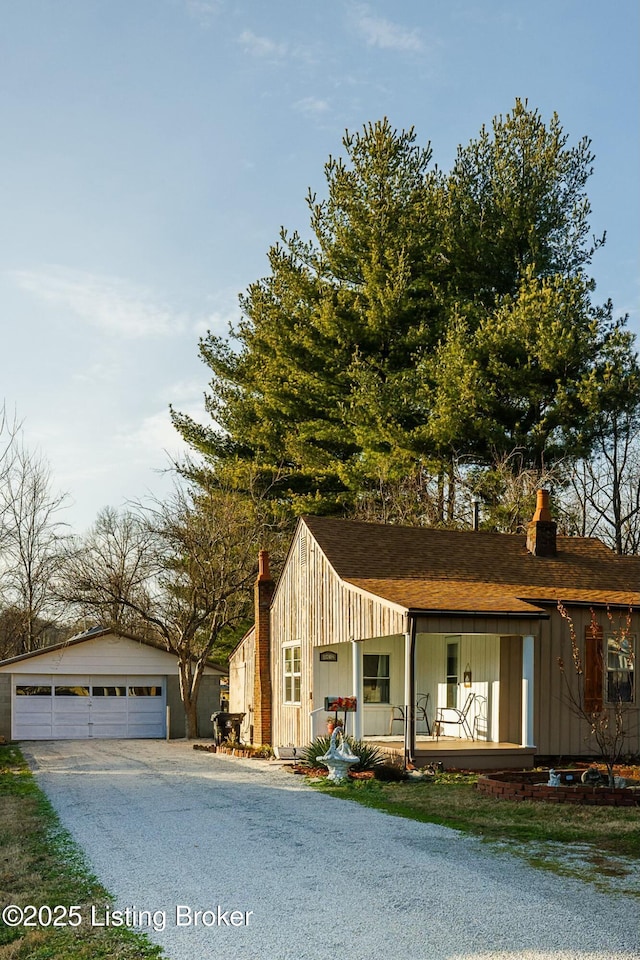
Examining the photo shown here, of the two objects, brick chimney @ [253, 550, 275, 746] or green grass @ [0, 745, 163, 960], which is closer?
green grass @ [0, 745, 163, 960]

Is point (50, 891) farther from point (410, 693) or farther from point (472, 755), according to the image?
point (472, 755)

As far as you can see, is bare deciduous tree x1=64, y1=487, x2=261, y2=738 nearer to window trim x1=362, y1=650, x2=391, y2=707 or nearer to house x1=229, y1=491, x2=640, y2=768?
house x1=229, y1=491, x2=640, y2=768

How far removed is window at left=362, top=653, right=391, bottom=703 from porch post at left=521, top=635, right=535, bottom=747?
174 inches

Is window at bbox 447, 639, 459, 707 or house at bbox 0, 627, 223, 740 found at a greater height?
window at bbox 447, 639, 459, 707

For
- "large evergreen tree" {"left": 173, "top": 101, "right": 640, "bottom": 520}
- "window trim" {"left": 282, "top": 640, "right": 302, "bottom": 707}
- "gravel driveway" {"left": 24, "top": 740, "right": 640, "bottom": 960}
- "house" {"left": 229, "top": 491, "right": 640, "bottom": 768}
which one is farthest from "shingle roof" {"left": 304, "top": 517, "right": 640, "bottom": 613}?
"large evergreen tree" {"left": 173, "top": 101, "right": 640, "bottom": 520}

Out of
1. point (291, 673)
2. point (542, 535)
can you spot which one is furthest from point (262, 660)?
point (542, 535)

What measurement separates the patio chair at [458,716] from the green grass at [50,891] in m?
→ 8.17

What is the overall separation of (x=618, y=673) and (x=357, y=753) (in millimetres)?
5318

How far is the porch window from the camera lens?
17297mm

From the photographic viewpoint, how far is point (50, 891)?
7645 mm

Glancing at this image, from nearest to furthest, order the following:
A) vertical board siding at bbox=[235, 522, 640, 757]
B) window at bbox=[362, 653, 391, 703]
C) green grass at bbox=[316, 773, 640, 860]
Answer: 1. green grass at bbox=[316, 773, 640, 860]
2. vertical board siding at bbox=[235, 522, 640, 757]
3. window at bbox=[362, 653, 391, 703]

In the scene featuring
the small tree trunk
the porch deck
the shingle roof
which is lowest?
the small tree trunk

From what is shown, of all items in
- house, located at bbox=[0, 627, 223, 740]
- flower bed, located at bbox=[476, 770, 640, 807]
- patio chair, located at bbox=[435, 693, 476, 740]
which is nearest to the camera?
flower bed, located at bbox=[476, 770, 640, 807]

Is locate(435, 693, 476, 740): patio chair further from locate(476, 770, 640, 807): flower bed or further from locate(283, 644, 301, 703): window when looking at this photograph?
locate(476, 770, 640, 807): flower bed
